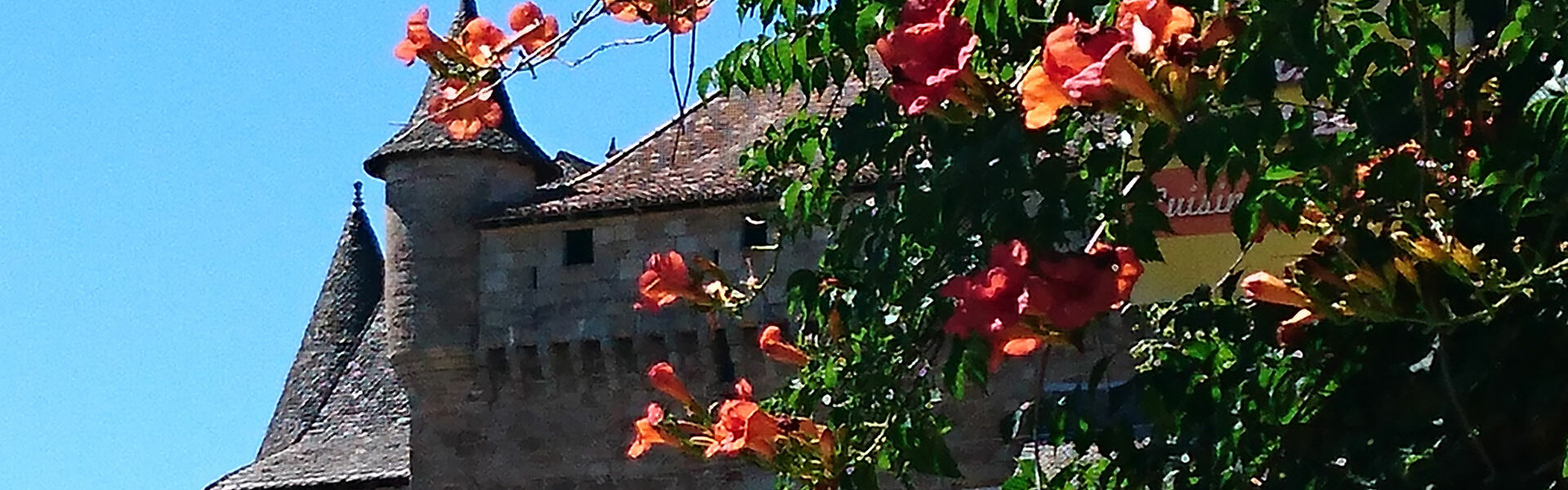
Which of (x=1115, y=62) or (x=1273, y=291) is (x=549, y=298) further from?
(x=1115, y=62)

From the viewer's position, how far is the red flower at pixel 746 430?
14.6 ft

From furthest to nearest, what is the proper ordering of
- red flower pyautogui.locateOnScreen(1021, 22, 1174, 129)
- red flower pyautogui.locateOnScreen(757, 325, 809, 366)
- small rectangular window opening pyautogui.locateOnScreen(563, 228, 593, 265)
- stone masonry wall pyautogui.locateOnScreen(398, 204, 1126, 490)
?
small rectangular window opening pyautogui.locateOnScreen(563, 228, 593, 265) < stone masonry wall pyautogui.locateOnScreen(398, 204, 1126, 490) < red flower pyautogui.locateOnScreen(757, 325, 809, 366) < red flower pyautogui.locateOnScreen(1021, 22, 1174, 129)

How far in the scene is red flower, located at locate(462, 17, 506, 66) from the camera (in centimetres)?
474

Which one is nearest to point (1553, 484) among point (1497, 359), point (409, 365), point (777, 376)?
point (1497, 359)

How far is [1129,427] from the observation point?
4.44 metres

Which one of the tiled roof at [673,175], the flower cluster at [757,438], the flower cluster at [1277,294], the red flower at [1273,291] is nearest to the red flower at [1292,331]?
the flower cluster at [1277,294]

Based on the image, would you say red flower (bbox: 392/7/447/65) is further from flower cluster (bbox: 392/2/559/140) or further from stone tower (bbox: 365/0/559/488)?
stone tower (bbox: 365/0/559/488)

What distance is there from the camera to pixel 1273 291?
3836 millimetres

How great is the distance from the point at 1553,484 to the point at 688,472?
569 inches

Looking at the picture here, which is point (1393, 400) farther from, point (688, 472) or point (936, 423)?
point (688, 472)

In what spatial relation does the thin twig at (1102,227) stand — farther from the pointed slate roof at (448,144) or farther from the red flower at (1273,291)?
the pointed slate roof at (448,144)

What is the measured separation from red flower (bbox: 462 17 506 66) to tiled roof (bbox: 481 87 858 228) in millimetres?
13147

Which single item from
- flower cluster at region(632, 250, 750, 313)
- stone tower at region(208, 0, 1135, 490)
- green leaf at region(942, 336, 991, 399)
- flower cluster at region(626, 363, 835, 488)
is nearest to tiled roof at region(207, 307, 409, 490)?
stone tower at region(208, 0, 1135, 490)

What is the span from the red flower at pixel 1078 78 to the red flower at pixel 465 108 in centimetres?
146
